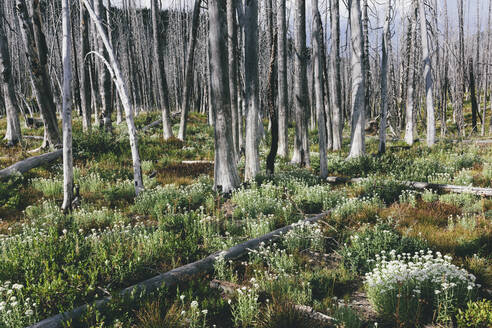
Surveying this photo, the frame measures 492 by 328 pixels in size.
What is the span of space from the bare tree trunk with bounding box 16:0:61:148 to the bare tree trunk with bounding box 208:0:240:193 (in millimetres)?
7333

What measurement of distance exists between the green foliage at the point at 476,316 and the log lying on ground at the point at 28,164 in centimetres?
1020

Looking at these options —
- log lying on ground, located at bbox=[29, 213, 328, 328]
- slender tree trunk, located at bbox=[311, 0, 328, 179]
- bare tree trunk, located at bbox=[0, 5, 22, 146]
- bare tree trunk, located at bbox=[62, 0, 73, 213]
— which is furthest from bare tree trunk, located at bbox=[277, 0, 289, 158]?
bare tree trunk, located at bbox=[0, 5, 22, 146]

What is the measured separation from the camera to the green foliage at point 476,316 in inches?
114

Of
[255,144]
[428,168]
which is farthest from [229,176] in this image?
[428,168]

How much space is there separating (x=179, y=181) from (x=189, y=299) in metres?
6.21

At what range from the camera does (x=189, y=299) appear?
3.38 meters

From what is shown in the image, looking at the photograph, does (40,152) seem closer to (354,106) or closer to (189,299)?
(189,299)

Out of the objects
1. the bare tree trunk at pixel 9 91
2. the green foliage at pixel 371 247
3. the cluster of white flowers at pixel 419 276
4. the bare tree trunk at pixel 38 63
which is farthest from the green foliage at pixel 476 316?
the bare tree trunk at pixel 9 91

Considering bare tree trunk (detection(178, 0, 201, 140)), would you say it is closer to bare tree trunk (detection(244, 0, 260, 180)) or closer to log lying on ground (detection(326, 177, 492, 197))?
bare tree trunk (detection(244, 0, 260, 180))

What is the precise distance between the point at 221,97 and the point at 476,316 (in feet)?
21.5

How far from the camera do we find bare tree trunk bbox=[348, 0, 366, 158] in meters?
12.4

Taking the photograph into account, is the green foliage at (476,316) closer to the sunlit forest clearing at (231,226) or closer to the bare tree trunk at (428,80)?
the sunlit forest clearing at (231,226)

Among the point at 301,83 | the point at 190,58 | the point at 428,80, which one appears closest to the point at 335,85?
the point at 428,80

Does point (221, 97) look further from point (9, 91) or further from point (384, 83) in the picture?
point (9, 91)
